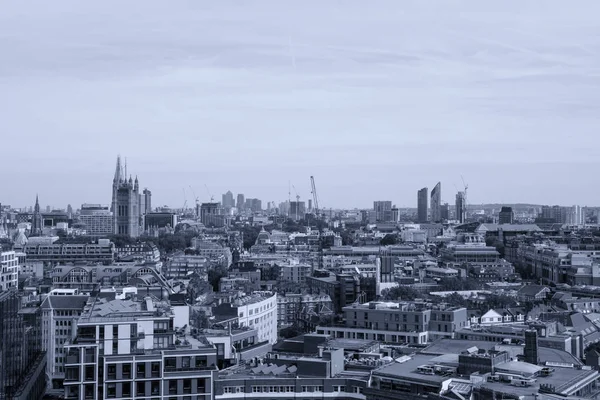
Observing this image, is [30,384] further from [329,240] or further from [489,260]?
[329,240]

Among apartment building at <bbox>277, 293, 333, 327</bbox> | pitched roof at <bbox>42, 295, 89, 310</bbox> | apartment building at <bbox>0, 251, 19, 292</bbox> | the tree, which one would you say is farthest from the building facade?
pitched roof at <bbox>42, 295, 89, 310</bbox>

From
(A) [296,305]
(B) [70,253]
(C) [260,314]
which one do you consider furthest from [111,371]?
(B) [70,253]

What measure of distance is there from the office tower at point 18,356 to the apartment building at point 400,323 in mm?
13208

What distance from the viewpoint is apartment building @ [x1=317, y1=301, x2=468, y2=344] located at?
4112cm

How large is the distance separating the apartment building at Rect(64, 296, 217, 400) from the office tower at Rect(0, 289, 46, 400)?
7438 mm

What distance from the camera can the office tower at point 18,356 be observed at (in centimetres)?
3212

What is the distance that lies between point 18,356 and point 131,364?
1197 centimetres

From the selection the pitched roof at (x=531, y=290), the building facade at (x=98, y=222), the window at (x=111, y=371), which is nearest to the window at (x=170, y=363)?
the window at (x=111, y=371)

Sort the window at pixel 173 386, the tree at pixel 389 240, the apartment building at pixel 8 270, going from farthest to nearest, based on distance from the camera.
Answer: the tree at pixel 389 240, the apartment building at pixel 8 270, the window at pixel 173 386

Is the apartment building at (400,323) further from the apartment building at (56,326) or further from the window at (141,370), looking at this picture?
the window at (141,370)

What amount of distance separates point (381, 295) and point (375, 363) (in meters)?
25.0

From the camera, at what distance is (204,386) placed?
2530 centimetres

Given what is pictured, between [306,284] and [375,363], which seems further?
[306,284]

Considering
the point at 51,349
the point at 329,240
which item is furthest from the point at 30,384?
the point at 329,240
